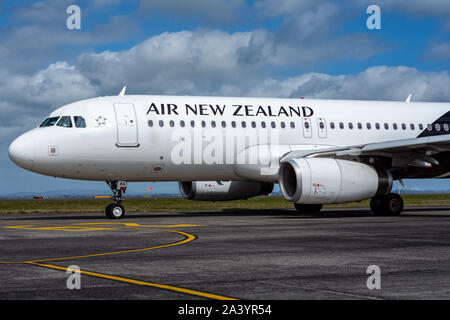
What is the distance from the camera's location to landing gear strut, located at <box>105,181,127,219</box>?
70.3 ft

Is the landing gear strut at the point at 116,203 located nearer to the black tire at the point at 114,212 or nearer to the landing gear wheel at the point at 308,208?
the black tire at the point at 114,212

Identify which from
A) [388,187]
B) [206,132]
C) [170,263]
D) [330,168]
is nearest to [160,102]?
[206,132]

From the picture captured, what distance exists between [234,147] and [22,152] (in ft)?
24.5

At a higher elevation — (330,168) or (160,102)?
(160,102)

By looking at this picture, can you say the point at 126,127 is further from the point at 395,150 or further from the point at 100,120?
the point at 395,150

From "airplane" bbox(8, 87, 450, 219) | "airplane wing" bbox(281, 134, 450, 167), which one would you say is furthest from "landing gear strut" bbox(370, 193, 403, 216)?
"airplane wing" bbox(281, 134, 450, 167)

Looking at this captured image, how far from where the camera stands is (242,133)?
23.5 m

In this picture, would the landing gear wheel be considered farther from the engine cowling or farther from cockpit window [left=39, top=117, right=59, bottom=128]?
cockpit window [left=39, top=117, right=59, bottom=128]

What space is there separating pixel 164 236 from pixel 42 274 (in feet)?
19.7

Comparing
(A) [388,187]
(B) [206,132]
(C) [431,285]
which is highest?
(B) [206,132]

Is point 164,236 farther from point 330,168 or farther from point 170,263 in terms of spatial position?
point 330,168

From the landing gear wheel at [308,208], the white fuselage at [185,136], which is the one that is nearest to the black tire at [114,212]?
the white fuselage at [185,136]

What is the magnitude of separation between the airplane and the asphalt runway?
5.86m

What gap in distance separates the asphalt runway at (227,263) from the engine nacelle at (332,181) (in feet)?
17.0
